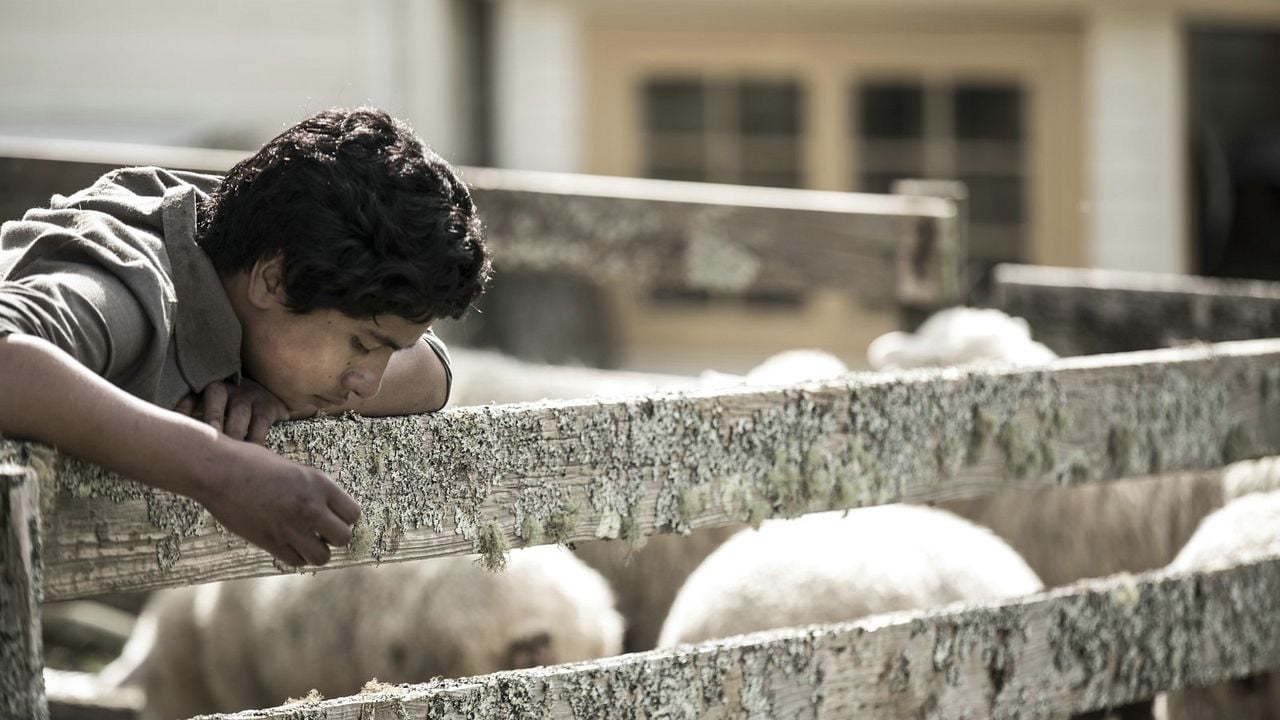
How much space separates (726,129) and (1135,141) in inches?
98.2

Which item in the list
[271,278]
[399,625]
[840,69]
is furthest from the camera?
[840,69]

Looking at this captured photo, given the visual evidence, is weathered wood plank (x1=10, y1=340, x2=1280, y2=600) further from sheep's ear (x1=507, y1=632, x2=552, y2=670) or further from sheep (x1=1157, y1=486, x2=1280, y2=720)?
sheep's ear (x1=507, y1=632, x2=552, y2=670)

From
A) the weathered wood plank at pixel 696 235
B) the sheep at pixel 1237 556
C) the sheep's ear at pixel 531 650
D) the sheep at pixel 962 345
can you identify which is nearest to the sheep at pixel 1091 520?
the sheep at pixel 962 345

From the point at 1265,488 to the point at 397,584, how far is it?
91.3 inches

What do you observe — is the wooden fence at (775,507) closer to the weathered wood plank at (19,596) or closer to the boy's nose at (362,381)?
the weathered wood plank at (19,596)

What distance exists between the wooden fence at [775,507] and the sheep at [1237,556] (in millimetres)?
373

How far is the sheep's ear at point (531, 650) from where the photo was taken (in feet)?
11.6

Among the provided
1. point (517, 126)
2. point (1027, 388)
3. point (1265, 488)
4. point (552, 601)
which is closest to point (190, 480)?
point (1027, 388)

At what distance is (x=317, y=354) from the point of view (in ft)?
6.17

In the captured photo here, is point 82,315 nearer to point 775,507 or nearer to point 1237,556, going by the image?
point 775,507

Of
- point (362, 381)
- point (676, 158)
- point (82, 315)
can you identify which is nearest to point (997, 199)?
point (676, 158)

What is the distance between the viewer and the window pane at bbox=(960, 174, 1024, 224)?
30.5ft

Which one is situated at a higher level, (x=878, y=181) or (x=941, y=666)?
(x=878, y=181)

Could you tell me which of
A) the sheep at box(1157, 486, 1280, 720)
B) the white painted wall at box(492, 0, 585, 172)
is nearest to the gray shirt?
the sheep at box(1157, 486, 1280, 720)
